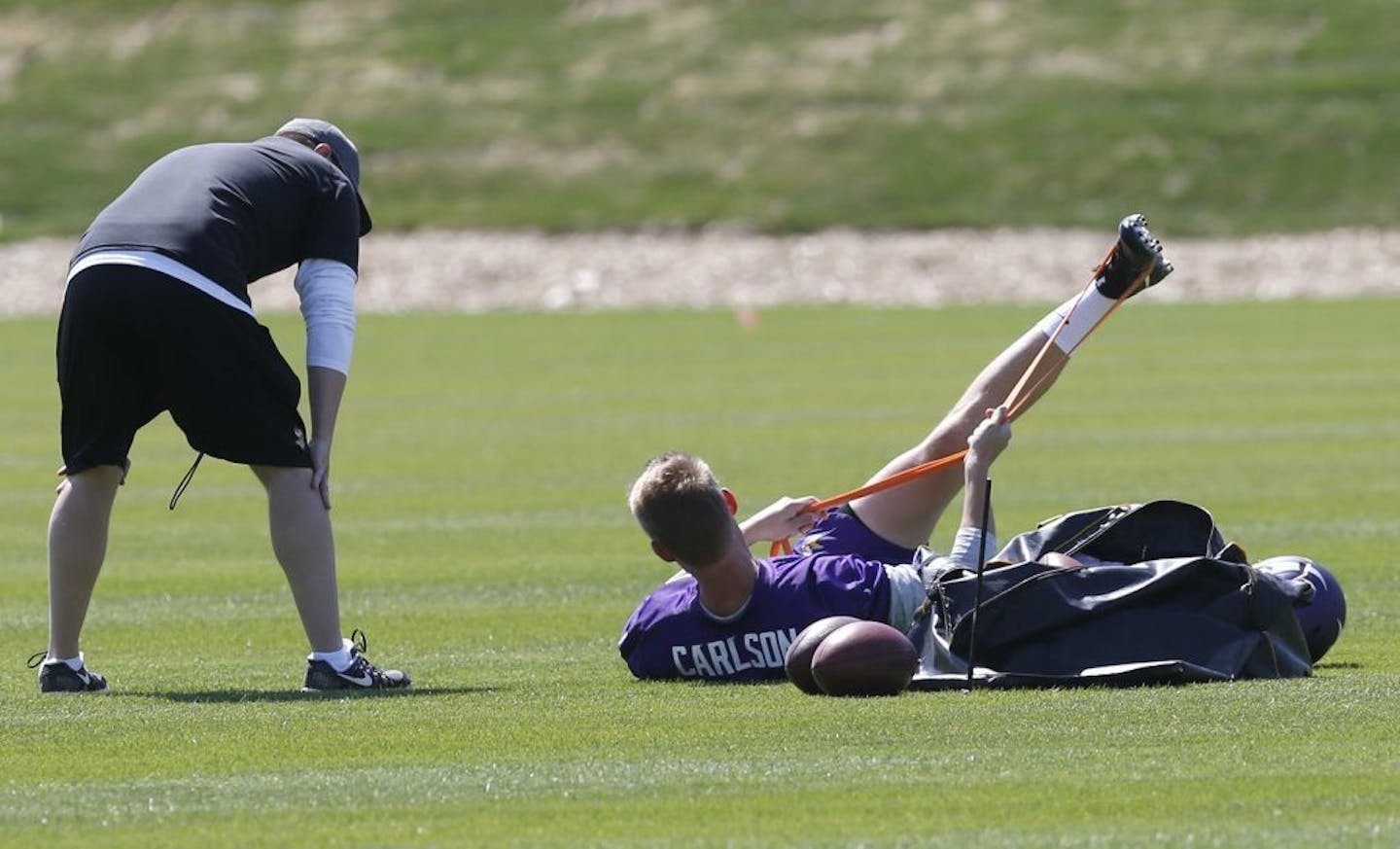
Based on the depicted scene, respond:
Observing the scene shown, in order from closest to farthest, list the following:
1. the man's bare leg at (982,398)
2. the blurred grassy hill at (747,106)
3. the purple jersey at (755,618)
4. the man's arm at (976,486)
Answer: the man's arm at (976,486) → the purple jersey at (755,618) → the man's bare leg at (982,398) → the blurred grassy hill at (747,106)

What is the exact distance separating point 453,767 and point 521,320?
3043 cm

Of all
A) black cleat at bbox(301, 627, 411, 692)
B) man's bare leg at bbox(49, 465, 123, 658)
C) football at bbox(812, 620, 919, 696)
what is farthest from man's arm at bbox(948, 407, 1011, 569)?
man's bare leg at bbox(49, 465, 123, 658)

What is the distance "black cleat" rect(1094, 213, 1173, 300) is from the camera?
9414 mm

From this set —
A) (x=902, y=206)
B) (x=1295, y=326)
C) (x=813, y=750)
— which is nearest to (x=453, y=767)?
(x=813, y=750)

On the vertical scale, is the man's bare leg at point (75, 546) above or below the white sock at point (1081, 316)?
below

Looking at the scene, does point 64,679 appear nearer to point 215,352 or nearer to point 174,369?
point 174,369

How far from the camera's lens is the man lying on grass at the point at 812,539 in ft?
27.6

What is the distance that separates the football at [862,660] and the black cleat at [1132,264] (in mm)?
1929

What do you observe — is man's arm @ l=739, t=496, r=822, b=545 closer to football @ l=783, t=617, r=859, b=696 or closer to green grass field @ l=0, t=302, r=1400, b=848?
green grass field @ l=0, t=302, r=1400, b=848

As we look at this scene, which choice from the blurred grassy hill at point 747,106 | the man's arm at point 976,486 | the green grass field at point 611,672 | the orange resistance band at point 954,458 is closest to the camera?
the green grass field at point 611,672

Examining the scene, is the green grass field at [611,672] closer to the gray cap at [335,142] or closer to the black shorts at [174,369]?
the black shorts at [174,369]

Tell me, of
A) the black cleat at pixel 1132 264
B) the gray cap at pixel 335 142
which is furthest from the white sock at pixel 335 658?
the black cleat at pixel 1132 264

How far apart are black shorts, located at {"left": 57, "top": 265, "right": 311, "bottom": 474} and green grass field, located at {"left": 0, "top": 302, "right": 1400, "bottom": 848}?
2.88 feet

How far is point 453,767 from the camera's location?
7164mm
